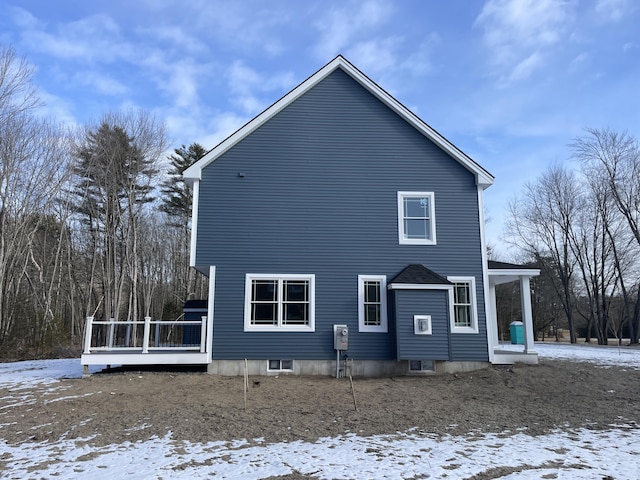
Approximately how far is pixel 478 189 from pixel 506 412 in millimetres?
6762

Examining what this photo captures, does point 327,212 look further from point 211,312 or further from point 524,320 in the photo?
point 524,320

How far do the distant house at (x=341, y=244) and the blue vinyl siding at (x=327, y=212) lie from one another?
0.10ft

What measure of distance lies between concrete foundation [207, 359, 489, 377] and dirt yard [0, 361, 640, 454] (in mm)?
391

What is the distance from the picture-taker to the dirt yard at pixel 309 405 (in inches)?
273

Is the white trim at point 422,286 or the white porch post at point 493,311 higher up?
the white trim at point 422,286

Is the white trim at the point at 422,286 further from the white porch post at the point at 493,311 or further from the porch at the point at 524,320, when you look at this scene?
the white porch post at the point at 493,311

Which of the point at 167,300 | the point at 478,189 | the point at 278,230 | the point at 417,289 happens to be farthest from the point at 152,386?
the point at 167,300

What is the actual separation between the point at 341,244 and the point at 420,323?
119 inches

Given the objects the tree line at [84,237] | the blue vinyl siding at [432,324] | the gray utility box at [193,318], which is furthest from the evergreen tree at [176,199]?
the blue vinyl siding at [432,324]

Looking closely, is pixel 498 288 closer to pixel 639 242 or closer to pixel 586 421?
pixel 639 242

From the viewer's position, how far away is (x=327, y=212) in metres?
12.4

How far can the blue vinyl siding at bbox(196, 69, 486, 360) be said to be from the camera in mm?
11797

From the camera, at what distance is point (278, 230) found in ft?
40.1

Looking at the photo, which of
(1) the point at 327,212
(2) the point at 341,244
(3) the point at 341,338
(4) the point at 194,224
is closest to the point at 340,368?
(3) the point at 341,338
